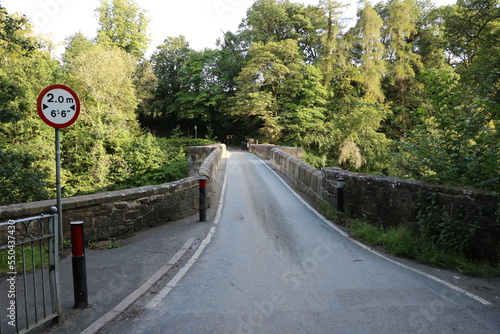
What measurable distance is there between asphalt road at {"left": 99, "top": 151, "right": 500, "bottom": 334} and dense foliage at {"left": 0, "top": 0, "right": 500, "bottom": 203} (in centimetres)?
340

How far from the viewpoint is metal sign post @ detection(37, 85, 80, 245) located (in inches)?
212

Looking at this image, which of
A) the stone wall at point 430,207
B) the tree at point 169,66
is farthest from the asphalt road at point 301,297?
the tree at point 169,66

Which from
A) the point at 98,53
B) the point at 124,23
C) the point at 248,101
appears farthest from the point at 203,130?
the point at 98,53

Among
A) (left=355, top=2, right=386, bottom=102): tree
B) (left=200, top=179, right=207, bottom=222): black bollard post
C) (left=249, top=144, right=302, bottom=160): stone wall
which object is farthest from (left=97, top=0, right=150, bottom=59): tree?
(left=200, top=179, right=207, bottom=222): black bollard post

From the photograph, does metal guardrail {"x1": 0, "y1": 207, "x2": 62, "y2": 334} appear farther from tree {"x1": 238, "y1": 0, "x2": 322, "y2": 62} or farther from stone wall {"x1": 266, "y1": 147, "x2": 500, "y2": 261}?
tree {"x1": 238, "y1": 0, "x2": 322, "y2": 62}

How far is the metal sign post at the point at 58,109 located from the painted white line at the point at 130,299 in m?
2.01

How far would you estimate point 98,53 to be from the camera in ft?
100

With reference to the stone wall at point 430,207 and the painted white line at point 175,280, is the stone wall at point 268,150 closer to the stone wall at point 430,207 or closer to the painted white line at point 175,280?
the stone wall at point 430,207

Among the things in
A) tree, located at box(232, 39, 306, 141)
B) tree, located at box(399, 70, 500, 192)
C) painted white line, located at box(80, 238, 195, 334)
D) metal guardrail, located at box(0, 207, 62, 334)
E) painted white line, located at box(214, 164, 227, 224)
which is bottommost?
painted white line, located at box(214, 164, 227, 224)

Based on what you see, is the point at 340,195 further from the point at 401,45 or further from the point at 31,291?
the point at 401,45

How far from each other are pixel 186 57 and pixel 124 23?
39.8 feet

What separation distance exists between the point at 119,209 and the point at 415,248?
18.5 feet

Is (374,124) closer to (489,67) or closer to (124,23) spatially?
(489,67)

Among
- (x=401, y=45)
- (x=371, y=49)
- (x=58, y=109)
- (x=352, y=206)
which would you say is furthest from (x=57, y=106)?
(x=401, y=45)
